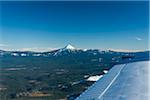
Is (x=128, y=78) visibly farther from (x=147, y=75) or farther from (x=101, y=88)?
(x=101, y=88)

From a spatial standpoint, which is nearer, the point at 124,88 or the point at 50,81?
the point at 124,88

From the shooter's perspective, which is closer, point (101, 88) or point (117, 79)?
point (101, 88)

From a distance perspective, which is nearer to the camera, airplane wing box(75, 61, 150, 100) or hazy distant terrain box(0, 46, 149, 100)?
airplane wing box(75, 61, 150, 100)

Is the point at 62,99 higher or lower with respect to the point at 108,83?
lower

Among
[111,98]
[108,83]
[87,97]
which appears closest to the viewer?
[111,98]

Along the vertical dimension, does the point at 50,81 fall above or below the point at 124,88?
below

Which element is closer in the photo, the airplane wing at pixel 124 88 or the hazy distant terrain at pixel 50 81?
the airplane wing at pixel 124 88

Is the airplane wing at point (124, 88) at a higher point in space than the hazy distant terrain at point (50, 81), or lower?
higher

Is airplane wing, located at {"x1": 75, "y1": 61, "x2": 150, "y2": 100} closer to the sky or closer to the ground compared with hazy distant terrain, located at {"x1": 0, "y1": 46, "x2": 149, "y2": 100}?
closer to the sky

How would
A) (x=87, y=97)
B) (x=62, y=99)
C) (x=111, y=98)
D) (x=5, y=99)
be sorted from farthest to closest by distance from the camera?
1. (x=5, y=99)
2. (x=62, y=99)
3. (x=87, y=97)
4. (x=111, y=98)

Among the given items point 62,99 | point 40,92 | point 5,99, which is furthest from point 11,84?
point 62,99
